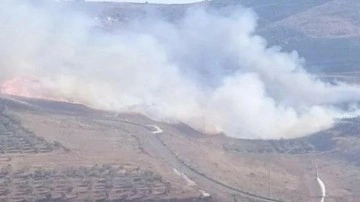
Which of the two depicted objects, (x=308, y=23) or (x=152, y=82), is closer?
(x=152, y=82)

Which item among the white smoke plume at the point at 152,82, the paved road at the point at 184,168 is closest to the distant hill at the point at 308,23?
the white smoke plume at the point at 152,82

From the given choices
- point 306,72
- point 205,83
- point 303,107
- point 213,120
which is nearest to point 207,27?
point 306,72

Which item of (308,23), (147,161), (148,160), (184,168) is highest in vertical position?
(308,23)

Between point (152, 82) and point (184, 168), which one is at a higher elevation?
point (152, 82)

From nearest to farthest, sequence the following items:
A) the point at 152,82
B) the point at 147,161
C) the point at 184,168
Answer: the point at 184,168
the point at 147,161
the point at 152,82

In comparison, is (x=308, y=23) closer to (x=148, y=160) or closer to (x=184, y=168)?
(x=148, y=160)

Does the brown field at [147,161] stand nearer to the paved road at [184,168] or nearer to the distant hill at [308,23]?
the paved road at [184,168]

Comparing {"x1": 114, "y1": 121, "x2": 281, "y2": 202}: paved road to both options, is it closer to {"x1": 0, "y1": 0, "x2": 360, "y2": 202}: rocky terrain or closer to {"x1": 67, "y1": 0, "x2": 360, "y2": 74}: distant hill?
{"x1": 0, "y1": 0, "x2": 360, "y2": 202}: rocky terrain

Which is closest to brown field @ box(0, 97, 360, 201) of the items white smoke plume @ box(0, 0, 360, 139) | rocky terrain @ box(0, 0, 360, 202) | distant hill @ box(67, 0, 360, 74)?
rocky terrain @ box(0, 0, 360, 202)

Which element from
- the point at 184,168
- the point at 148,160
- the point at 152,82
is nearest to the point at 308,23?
the point at 152,82
